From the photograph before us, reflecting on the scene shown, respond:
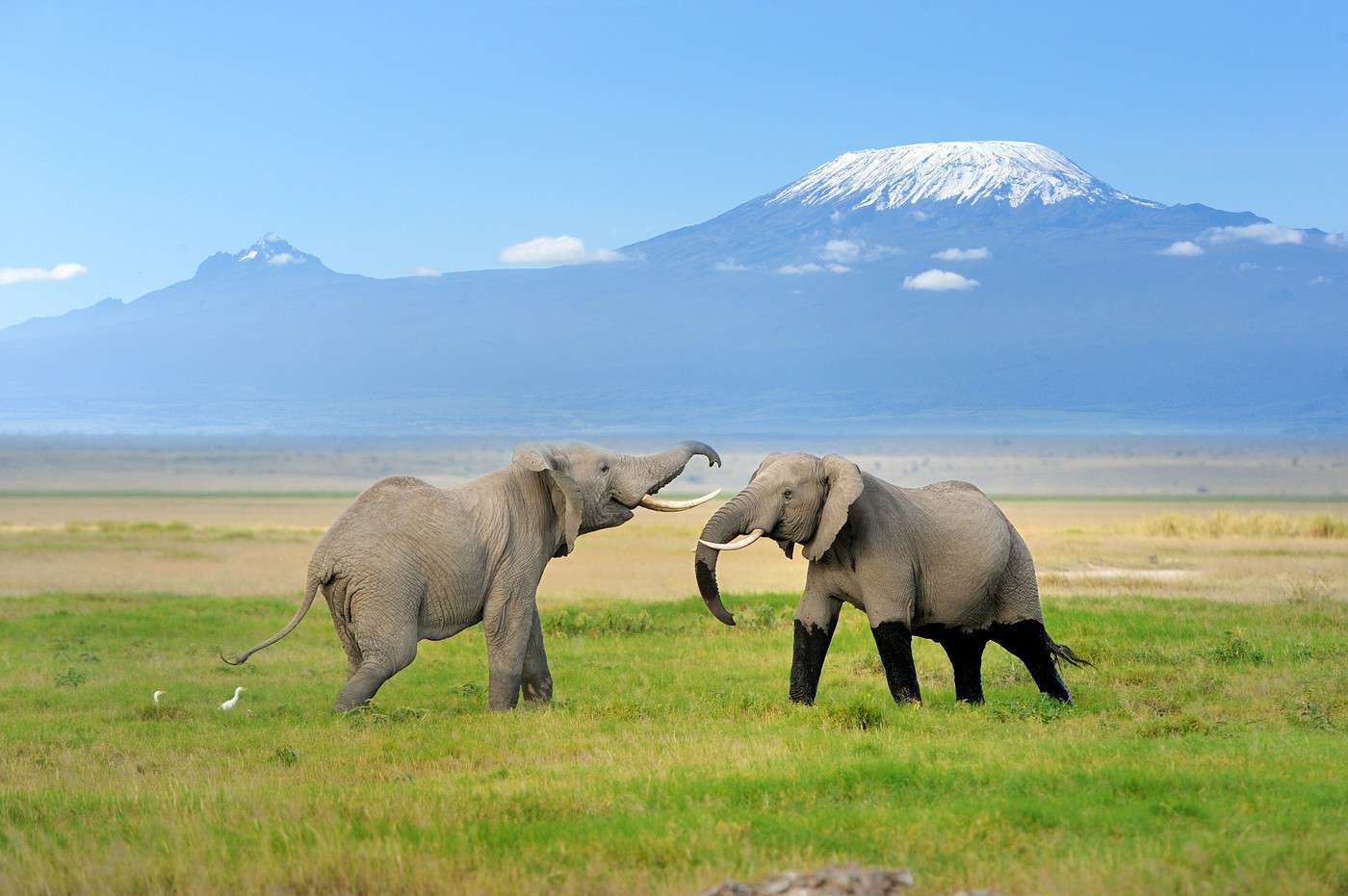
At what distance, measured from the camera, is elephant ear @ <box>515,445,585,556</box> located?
1475 centimetres

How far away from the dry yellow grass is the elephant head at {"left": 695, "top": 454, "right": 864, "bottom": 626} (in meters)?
14.9

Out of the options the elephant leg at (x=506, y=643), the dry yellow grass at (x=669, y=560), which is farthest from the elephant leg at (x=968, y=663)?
the dry yellow grass at (x=669, y=560)

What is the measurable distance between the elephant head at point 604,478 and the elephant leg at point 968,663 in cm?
274

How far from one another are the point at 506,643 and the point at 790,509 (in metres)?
2.88

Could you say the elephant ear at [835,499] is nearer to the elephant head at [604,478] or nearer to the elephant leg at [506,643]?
the elephant head at [604,478]

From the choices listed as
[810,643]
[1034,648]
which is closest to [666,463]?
[810,643]

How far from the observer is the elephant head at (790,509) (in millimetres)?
13742

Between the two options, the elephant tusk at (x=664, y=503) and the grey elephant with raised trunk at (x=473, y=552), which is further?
the elephant tusk at (x=664, y=503)

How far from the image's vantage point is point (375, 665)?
14.2 meters

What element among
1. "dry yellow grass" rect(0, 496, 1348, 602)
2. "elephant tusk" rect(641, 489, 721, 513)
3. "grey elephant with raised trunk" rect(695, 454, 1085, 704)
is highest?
"elephant tusk" rect(641, 489, 721, 513)

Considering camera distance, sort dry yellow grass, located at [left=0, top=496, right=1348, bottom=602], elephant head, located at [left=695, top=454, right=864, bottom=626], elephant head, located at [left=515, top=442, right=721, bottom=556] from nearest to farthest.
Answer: elephant head, located at [left=695, top=454, right=864, bottom=626]
elephant head, located at [left=515, top=442, right=721, bottom=556]
dry yellow grass, located at [left=0, top=496, right=1348, bottom=602]

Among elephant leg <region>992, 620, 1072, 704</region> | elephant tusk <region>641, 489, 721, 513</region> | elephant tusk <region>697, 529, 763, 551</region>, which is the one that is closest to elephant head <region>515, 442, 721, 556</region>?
elephant tusk <region>641, 489, 721, 513</region>

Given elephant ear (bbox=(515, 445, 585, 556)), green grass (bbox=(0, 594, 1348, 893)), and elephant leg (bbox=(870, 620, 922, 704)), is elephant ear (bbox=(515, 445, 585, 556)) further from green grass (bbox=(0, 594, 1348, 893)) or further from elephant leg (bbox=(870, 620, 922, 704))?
elephant leg (bbox=(870, 620, 922, 704))

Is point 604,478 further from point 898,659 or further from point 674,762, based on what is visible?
point 674,762
